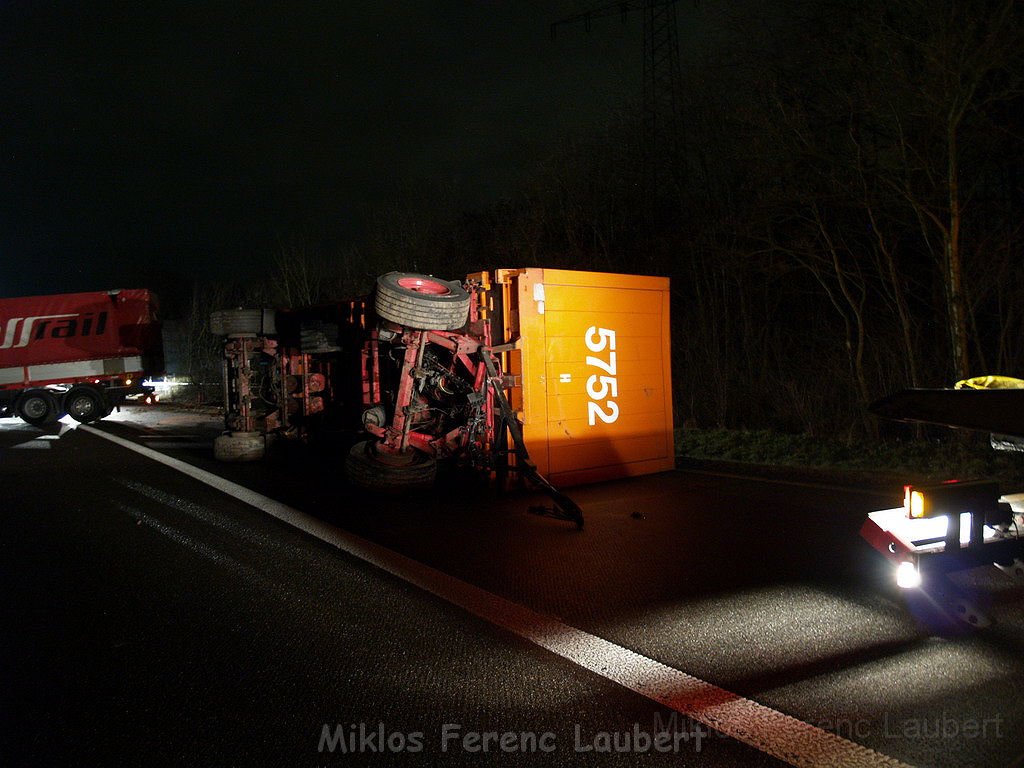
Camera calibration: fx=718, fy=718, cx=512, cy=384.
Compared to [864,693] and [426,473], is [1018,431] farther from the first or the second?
[426,473]

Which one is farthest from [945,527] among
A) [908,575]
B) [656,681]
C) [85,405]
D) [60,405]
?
[60,405]

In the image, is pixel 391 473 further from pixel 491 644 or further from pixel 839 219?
pixel 839 219

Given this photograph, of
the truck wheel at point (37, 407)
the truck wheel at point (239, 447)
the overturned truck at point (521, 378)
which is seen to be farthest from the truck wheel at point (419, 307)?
the truck wheel at point (37, 407)

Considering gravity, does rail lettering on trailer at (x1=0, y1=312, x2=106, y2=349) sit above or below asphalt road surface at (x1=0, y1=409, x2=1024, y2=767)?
above

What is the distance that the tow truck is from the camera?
343cm

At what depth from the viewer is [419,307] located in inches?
311

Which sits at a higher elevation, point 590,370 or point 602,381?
point 590,370

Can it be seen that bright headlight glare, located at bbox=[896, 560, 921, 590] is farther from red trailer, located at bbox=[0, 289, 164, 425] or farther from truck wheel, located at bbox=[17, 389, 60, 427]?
truck wheel, located at bbox=[17, 389, 60, 427]

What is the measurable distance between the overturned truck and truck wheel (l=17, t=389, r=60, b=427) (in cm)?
1417

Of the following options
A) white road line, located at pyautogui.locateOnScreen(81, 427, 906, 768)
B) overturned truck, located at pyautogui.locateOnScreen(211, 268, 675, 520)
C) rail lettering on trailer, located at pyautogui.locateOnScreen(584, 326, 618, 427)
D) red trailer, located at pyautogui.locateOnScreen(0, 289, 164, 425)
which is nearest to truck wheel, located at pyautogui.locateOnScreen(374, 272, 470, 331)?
overturned truck, located at pyautogui.locateOnScreen(211, 268, 675, 520)

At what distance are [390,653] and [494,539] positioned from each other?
2567mm

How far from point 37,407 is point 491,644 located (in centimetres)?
2045

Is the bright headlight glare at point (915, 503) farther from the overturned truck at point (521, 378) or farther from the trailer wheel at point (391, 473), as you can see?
the trailer wheel at point (391, 473)

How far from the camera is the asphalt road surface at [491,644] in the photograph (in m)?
2.98
